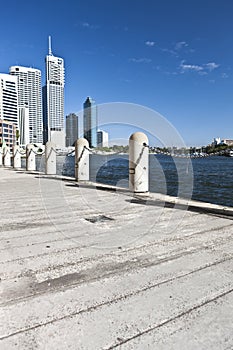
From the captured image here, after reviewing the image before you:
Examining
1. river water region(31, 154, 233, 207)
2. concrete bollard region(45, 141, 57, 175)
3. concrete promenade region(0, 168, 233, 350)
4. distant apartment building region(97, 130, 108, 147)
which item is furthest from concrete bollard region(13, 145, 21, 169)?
concrete promenade region(0, 168, 233, 350)

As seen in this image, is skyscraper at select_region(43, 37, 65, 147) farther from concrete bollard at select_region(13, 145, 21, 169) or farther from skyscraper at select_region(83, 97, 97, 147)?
skyscraper at select_region(83, 97, 97, 147)

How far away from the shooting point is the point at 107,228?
4500 millimetres

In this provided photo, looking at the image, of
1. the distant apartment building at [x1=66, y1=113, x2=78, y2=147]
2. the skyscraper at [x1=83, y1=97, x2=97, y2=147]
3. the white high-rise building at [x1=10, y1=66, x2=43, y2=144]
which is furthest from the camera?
the white high-rise building at [x1=10, y1=66, x2=43, y2=144]

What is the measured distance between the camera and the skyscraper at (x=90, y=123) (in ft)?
29.1

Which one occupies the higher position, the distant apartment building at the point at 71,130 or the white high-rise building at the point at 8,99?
the white high-rise building at the point at 8,99

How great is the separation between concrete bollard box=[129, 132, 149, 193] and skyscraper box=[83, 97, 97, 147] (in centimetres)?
146

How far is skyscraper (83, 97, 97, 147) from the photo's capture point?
349 inches

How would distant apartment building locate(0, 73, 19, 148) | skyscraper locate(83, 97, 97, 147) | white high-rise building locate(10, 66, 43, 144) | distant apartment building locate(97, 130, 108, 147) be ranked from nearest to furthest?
skyscraper locate(83, 97, 97, 147) → distant apartment building locate(97, 130, 108, 147) → distant apartment building locate(0, 73, 19, 148) → white high-rise building locate(10, 66, 43, 144)

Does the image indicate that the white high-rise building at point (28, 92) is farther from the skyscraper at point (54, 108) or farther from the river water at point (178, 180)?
the river water at point (178, 180)

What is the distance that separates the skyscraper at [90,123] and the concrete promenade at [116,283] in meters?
4.45

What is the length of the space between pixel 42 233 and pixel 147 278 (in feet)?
6.57

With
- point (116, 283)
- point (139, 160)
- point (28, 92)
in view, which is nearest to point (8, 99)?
point (28, 92)

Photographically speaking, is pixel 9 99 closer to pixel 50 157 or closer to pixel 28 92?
pixel 28 92

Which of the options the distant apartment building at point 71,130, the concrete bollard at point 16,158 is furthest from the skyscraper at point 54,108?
the concrete bollard at point 16,158
